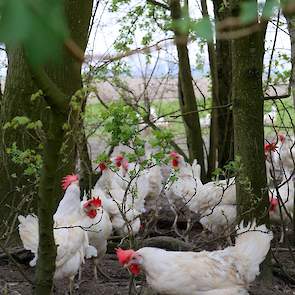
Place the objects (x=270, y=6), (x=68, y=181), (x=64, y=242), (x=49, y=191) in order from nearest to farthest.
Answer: (x=270, y=6) → (x=49, y=191) → (x=64, y=242) → (x=68, y=181)

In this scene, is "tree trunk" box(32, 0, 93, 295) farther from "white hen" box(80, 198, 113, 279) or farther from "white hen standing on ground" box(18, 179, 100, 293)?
"white hen" box(80, 198, 113, 279)

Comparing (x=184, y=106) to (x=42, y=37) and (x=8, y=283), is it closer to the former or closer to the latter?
(x=8, y=283)

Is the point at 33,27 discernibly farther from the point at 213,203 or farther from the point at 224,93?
the point at 224,93

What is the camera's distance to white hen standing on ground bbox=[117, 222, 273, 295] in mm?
4297

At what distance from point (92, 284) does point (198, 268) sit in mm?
1812

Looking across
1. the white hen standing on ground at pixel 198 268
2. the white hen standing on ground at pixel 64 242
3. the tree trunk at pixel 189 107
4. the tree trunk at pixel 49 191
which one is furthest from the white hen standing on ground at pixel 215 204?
the tree trunk at pixel 49 191

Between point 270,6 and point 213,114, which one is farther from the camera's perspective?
point 213,114

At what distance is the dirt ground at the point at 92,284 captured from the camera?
520 cm

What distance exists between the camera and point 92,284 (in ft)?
19.2

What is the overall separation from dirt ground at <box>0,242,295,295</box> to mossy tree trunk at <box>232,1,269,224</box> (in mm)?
641

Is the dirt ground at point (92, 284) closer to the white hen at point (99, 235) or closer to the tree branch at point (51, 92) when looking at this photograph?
the white hen at point (99, 235)

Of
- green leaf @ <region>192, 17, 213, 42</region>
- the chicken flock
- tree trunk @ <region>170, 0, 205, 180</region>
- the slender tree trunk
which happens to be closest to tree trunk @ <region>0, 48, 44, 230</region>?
the chicken flock

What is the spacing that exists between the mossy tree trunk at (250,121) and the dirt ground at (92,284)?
2.10 feet

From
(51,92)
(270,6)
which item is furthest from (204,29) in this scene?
(51,92)
